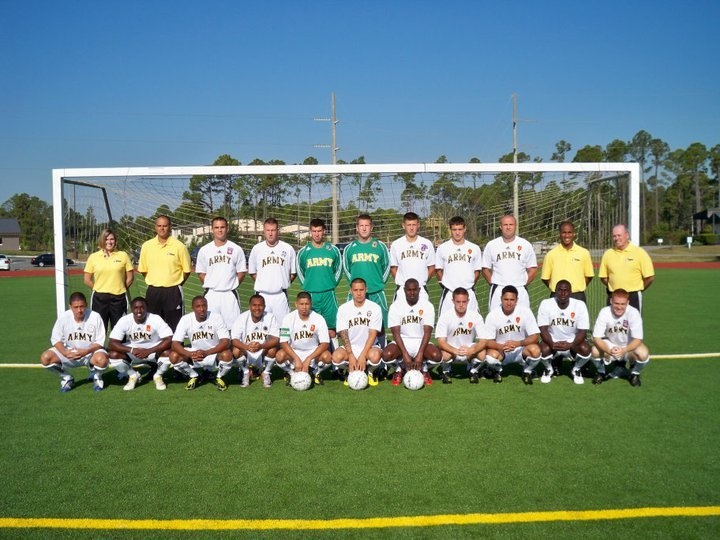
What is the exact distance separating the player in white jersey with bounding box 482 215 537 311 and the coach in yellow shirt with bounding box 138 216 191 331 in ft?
11.3

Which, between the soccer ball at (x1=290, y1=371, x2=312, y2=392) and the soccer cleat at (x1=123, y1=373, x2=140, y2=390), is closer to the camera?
the soccer ball at (x1=290, y1=371, x2=312, y2=392)

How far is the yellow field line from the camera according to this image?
296cm

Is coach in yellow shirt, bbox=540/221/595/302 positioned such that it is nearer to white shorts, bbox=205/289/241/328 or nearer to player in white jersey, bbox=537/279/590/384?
player in white jersey, bbox=537/279/590/384

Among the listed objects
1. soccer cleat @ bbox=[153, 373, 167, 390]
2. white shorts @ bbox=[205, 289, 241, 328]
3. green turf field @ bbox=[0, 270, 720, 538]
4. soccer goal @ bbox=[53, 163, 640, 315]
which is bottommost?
green turf field @ bbox=[0, 270, 720, 538]

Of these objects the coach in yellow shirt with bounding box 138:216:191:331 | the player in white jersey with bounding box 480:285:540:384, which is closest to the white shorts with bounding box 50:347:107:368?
the coach in yellow shirt with bounding box 138:216:191:331

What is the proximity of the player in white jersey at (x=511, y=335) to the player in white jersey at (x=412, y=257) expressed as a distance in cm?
90

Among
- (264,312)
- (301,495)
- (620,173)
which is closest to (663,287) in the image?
(620,173)

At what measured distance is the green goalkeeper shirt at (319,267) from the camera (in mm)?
6324

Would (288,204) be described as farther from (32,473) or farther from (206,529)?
(206,529)

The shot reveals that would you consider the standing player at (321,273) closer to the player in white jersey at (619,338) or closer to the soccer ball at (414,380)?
the soccer ball at (414,380)

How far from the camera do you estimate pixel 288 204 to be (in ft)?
27.2

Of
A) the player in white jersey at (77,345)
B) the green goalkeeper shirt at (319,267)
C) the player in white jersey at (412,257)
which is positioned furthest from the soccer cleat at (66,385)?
the player in white jersey at (412,257)

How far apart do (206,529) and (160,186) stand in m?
5.93

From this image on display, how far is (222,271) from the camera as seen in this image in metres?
6.38
